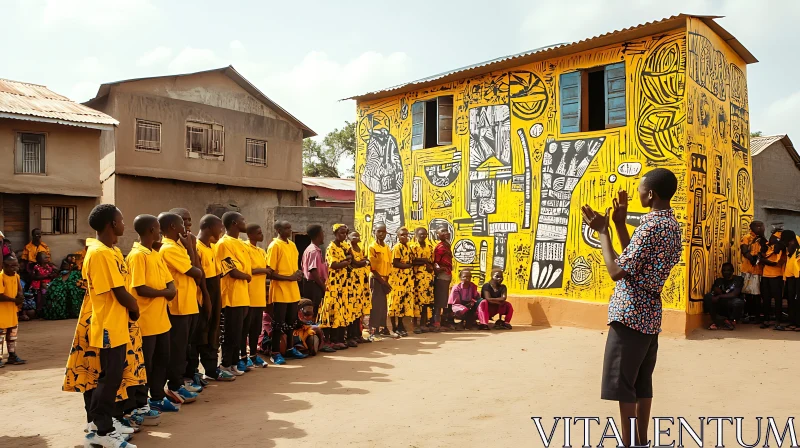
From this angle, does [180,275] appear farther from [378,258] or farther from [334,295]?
[378,258]

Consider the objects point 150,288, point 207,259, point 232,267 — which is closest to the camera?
point 150,288

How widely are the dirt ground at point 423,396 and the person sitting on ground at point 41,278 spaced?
493 cm

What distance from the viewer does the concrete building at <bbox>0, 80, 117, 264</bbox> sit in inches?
588

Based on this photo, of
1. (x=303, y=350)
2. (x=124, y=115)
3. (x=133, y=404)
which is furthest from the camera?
(x=124, y=115)

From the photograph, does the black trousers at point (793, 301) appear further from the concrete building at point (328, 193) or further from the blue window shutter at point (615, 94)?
the concrete building at point (328, 193)

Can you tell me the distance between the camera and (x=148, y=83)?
19.6 meters

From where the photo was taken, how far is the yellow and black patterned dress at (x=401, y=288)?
404 inches

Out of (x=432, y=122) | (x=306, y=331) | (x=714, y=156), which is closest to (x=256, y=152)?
(x=432, y=122)

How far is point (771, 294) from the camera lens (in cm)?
1041

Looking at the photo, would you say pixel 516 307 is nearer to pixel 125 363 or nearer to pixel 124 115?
pixel 125 363

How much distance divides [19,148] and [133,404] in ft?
43.1

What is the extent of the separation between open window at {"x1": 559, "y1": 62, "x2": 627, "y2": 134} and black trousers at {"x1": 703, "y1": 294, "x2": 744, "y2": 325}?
317 centimetres

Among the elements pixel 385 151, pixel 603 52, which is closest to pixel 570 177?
pixel 603 52

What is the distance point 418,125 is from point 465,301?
13.7 ft
